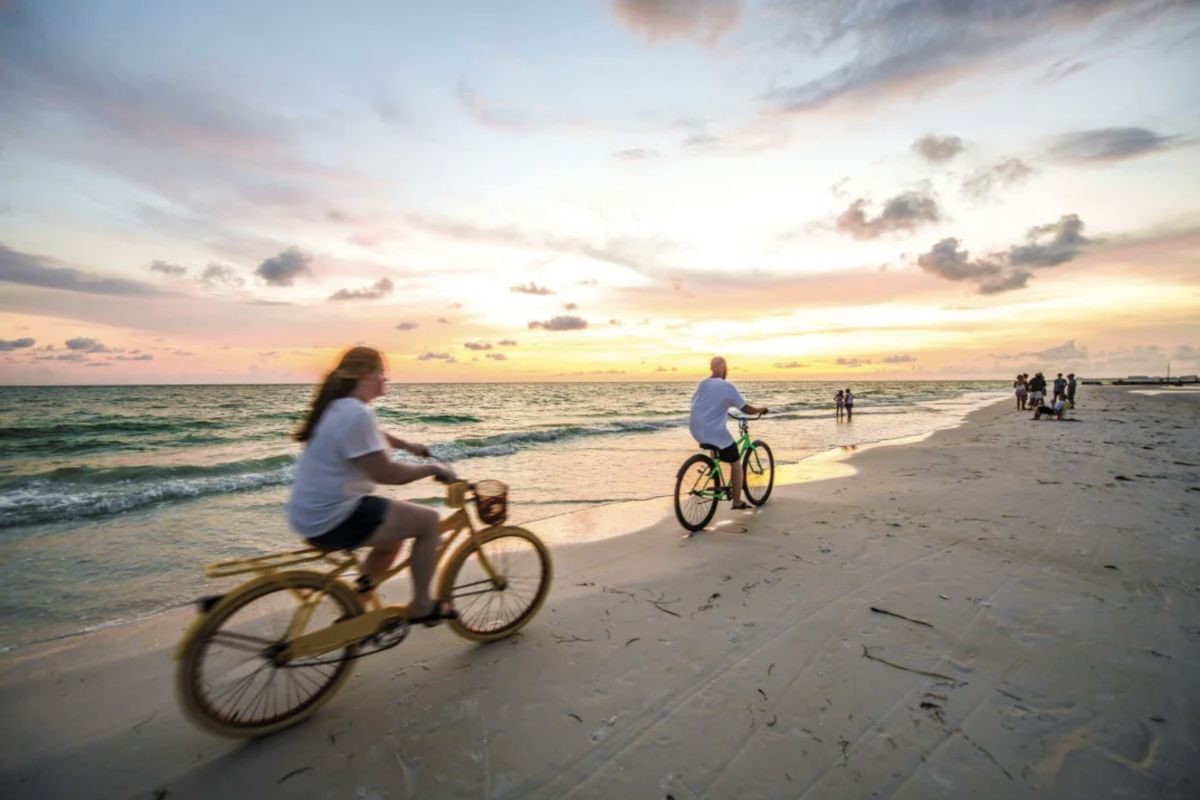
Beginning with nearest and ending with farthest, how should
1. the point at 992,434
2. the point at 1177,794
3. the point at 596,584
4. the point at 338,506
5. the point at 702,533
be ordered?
the point at 1177,794
the point at 338,506
the point at 596,584
the point at 702,533
the point at 992,434

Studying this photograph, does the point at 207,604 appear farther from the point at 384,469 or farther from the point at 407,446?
the point at 407,446

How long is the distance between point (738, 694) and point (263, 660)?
10.0 feet

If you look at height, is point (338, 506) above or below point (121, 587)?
above

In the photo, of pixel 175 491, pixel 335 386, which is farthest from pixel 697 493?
pixel 175 491

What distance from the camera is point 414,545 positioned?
343 cm

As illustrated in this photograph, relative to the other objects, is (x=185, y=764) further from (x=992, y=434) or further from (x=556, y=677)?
(x=992, y=434)

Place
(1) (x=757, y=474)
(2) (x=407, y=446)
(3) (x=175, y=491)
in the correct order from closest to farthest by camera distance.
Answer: (2) (x=407, y=446) → (1) (x=757, y=474) → (3) (x=175, y=491)

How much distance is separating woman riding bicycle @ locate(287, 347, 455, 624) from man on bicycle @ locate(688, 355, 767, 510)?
460cm

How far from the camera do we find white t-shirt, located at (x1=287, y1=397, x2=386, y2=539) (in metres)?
3.01

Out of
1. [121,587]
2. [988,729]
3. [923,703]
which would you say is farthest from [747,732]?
[121,587]

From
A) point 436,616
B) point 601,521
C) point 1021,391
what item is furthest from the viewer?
point 1021,391

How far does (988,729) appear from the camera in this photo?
2.95m

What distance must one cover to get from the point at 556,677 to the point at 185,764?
85.4 inches

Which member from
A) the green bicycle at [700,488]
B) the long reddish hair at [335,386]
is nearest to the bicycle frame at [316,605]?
the long reddish hair at [335,386]
